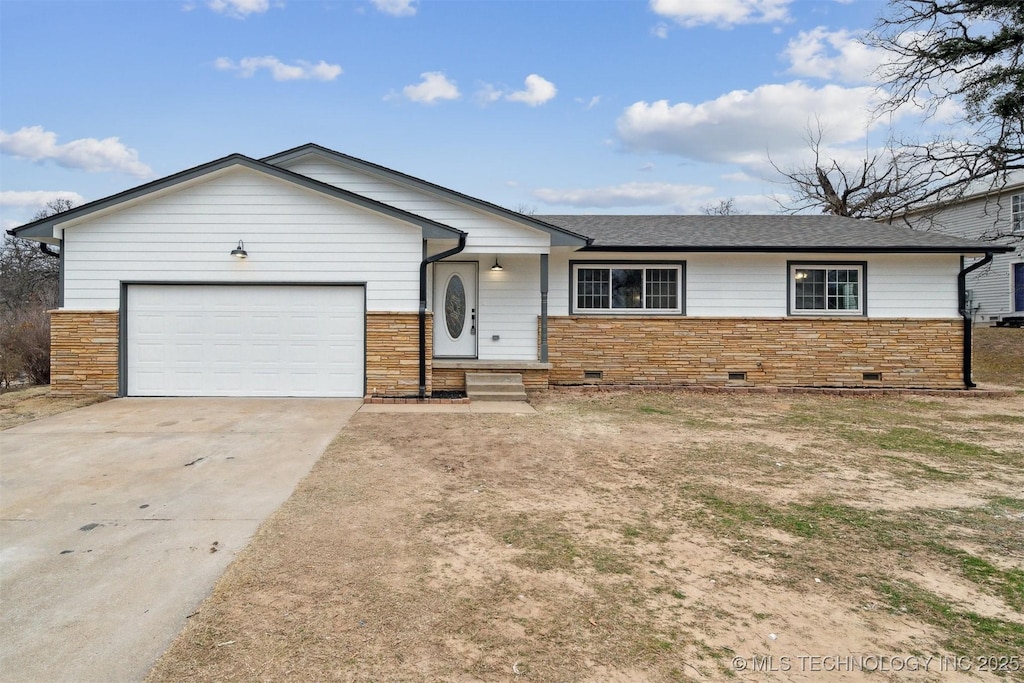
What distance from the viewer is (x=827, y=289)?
38.2ft

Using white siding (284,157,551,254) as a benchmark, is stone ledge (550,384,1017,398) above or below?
below

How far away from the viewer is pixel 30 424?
718 cm

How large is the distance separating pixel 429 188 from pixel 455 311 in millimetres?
2702

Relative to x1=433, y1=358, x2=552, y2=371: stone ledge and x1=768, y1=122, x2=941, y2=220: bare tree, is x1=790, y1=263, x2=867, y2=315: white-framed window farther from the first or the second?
x1=768, y1=122, x2=941, y2=220: bare tree

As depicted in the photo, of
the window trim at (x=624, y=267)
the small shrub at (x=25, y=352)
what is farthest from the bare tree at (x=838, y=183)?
the small shrub at (x=25, y=352)

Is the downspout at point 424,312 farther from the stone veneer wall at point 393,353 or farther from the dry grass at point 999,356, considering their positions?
the dry grass at point 999,356

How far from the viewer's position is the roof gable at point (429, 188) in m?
10.3

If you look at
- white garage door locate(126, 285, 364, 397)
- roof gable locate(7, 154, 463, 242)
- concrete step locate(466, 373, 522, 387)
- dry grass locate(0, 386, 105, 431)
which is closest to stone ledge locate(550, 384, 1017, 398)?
concrete step locate(466, 373, 522, 387)

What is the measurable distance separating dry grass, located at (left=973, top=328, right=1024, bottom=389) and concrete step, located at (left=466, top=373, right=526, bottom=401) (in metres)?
12.6

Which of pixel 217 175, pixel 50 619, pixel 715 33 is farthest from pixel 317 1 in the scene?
pixel 50 619

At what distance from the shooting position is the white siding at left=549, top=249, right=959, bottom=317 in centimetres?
1148

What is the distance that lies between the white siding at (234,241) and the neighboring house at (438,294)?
3 cm

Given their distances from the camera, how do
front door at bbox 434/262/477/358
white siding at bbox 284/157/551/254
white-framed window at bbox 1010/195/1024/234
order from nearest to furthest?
white siding at bbox 284/157/551/254, front door at bbox 434/262/477/358, white-framed window at bbox 1010/195/1024/234

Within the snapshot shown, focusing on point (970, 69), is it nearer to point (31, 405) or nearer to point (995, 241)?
point (995, 241)
